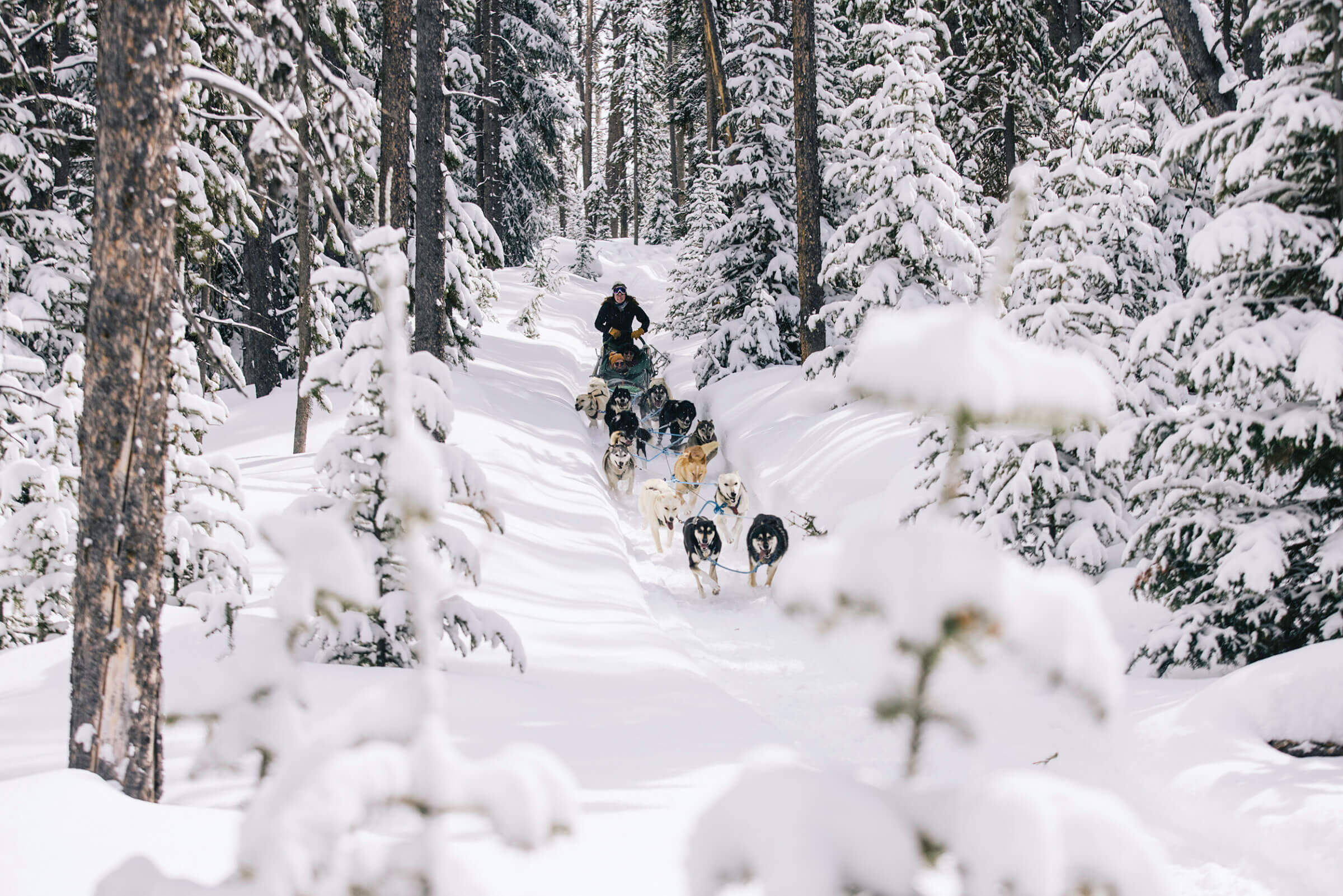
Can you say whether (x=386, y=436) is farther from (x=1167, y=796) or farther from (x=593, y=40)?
(x=593, y=40)

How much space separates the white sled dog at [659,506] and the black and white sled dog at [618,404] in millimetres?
3992

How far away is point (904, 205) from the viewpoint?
476 inches

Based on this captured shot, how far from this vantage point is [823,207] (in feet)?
57.4

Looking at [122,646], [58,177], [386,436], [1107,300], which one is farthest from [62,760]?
[58,177]

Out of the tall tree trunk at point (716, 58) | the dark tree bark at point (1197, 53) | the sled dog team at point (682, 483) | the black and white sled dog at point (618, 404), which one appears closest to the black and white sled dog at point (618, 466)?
the sled dog team at point (682, 483)

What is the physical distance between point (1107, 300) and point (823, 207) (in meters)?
8.34

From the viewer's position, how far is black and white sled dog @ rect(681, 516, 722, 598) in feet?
27.9

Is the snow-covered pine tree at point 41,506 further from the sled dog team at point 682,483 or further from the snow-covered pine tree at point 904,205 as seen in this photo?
the snow-covered pine tree at point 904,205

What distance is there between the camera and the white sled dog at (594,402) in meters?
15.5

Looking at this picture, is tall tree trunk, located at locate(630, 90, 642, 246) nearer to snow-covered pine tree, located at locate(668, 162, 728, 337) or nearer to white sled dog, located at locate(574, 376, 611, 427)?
snow-covered pine tree, located at locate(668, 162, 728, 337)

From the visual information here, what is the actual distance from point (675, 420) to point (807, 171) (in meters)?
5.01

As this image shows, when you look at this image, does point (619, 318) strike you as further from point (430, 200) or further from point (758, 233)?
point (430, 200)

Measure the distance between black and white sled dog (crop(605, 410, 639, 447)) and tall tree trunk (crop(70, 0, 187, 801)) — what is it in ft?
31.1

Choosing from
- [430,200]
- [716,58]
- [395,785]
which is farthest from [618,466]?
[716,58]
